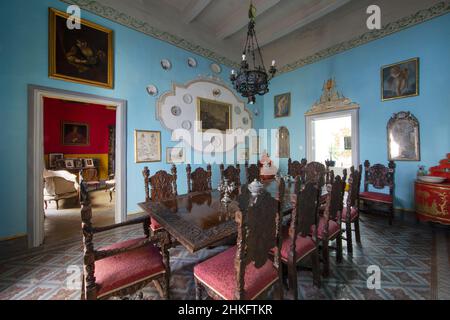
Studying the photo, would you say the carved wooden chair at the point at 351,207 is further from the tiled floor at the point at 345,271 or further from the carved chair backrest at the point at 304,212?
the carved chair backrest at the point at 304,212

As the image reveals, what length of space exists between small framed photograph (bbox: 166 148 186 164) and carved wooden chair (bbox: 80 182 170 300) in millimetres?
2703

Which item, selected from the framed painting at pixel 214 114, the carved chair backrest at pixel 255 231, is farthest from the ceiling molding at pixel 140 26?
the carved chair backrest at pixel 255 231

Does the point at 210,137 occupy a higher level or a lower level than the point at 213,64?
lower

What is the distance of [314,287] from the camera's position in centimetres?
190

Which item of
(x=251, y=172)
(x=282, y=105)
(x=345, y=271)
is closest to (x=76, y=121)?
(x=251, y=172)

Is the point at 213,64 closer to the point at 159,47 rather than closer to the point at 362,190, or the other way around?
the point at 159,47

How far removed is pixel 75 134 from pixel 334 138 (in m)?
9.83

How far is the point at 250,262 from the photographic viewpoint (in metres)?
→ 1.31

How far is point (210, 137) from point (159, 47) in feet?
7.73

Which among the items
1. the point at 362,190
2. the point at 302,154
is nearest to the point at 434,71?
the point at 362,190

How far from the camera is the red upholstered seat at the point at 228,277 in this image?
1.25m

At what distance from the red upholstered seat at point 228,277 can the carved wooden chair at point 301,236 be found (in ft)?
0.84

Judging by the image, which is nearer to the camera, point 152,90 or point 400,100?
point 400,100

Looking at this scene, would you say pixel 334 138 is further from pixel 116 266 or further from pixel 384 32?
pixel 116 266
